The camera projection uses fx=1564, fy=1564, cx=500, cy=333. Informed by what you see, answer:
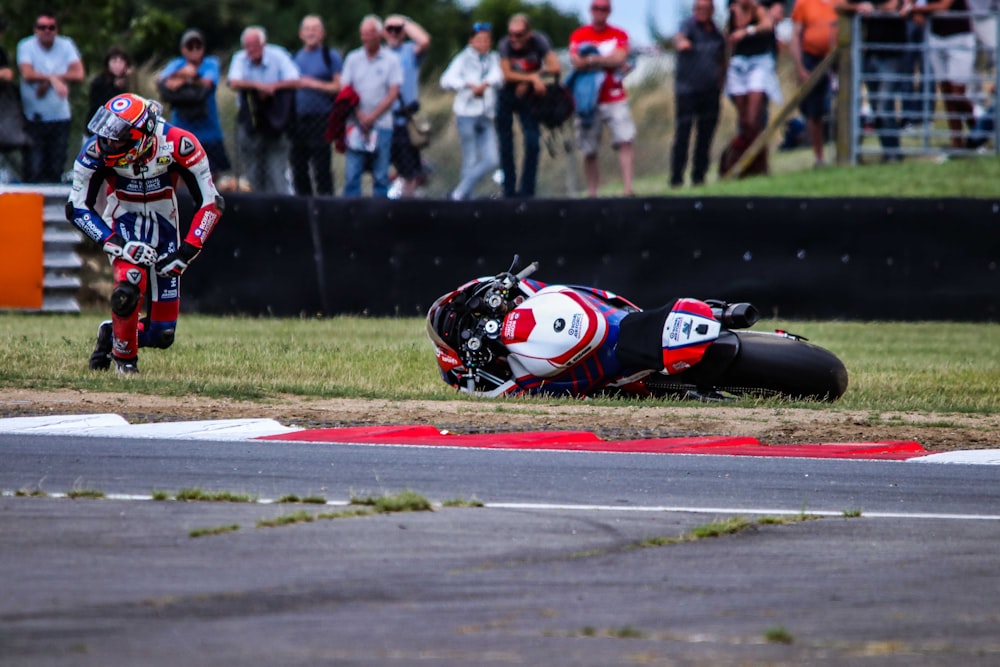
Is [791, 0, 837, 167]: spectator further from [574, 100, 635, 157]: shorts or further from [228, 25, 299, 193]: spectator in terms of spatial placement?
[228, 25, 299, 193]: spectator

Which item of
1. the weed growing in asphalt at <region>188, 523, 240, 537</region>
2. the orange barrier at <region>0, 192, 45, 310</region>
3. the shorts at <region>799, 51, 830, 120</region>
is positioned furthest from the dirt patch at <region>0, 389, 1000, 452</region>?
the shorts at <region>799, 51, 830, 120</region>

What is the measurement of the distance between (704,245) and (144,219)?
613 centimetres

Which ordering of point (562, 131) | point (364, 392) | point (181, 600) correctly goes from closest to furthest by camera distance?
point (181, 600)
point (364, 392)
point (562, 131)

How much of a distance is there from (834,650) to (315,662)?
1.38 meters

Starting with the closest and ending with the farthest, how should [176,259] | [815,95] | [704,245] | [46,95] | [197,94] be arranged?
[176,259], [704,245], [197,94], [46,95], [815,95]

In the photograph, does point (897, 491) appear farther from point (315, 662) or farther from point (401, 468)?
point (315, 662)

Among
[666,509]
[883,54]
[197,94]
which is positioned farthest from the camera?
[883,54]

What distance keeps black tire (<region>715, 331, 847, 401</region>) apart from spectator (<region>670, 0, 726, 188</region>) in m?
7.13

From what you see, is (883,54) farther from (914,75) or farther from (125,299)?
(125,299)

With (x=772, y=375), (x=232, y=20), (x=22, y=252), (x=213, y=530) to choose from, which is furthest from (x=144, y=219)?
(x=232, y=20)

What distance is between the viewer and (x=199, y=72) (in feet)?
50.1

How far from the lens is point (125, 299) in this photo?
32.9 ft

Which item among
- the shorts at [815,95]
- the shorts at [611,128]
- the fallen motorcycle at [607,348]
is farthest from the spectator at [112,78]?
the shorts at [815,95]

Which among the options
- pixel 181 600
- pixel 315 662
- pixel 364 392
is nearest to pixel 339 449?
pixel 364 392
